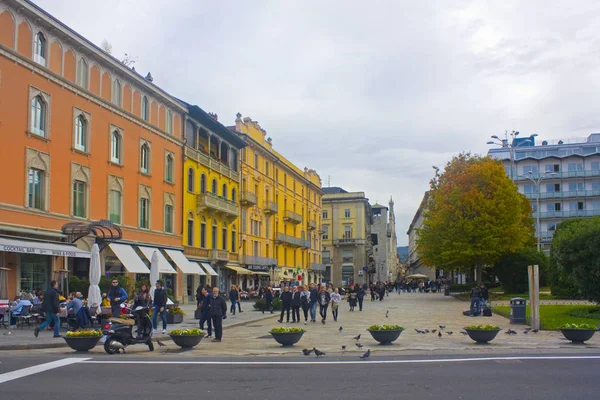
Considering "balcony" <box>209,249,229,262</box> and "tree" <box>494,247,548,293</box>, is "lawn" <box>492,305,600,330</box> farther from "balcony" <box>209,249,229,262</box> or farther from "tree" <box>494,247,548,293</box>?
"balcony" <box>209,249,229,262</box>

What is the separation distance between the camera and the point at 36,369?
1202 cm

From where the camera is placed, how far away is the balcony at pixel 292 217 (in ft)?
233

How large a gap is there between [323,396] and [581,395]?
3759mm

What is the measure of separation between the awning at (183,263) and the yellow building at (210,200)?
65cm

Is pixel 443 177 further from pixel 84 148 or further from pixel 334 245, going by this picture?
pixel 334 245

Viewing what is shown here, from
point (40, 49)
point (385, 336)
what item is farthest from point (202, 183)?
point (385, 336)

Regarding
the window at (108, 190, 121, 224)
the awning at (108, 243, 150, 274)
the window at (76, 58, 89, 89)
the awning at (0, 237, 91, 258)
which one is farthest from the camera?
the window at (108, 190, 121, 224)

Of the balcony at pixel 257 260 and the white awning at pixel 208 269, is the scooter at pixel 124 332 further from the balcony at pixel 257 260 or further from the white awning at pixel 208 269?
the balcony at pixel 257 260

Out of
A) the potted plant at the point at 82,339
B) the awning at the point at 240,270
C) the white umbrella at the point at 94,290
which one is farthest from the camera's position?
the awning at the point at 240,270

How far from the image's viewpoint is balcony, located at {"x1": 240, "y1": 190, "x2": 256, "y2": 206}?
186 feet

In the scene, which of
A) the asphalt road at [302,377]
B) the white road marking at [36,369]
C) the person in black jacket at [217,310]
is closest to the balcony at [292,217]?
the person in black jacket at [217,310]

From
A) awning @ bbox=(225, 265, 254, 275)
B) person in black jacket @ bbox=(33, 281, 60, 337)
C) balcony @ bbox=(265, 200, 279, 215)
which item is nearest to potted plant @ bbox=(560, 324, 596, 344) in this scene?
person in black jacket @ bbox=(33, 281, 60, 337)

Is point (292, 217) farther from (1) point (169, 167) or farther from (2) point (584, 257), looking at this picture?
(2) point (584, 257)

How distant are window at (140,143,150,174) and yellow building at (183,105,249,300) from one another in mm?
4979
